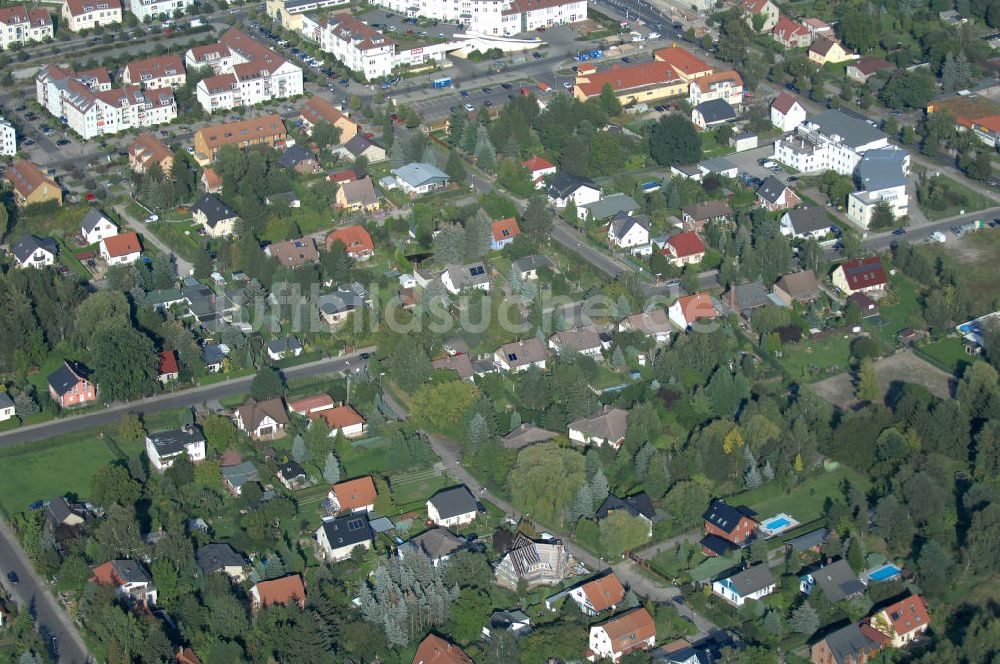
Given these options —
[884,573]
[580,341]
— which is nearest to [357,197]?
[580,341]

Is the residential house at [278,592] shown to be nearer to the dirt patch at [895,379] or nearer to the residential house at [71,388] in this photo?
the residential house at [71,388]

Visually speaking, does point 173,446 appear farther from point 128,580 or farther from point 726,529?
point 726,529

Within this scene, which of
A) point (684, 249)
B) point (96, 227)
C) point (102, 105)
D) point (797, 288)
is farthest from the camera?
point (102, 105)

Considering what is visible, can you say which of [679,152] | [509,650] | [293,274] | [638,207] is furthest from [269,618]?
[679,152]

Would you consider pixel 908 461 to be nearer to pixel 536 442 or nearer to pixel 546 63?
pixel 536 442

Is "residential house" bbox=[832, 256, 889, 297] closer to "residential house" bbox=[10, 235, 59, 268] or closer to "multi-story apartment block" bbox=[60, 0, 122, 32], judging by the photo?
"residential house" bbox=[10, 235, 59, 268]
